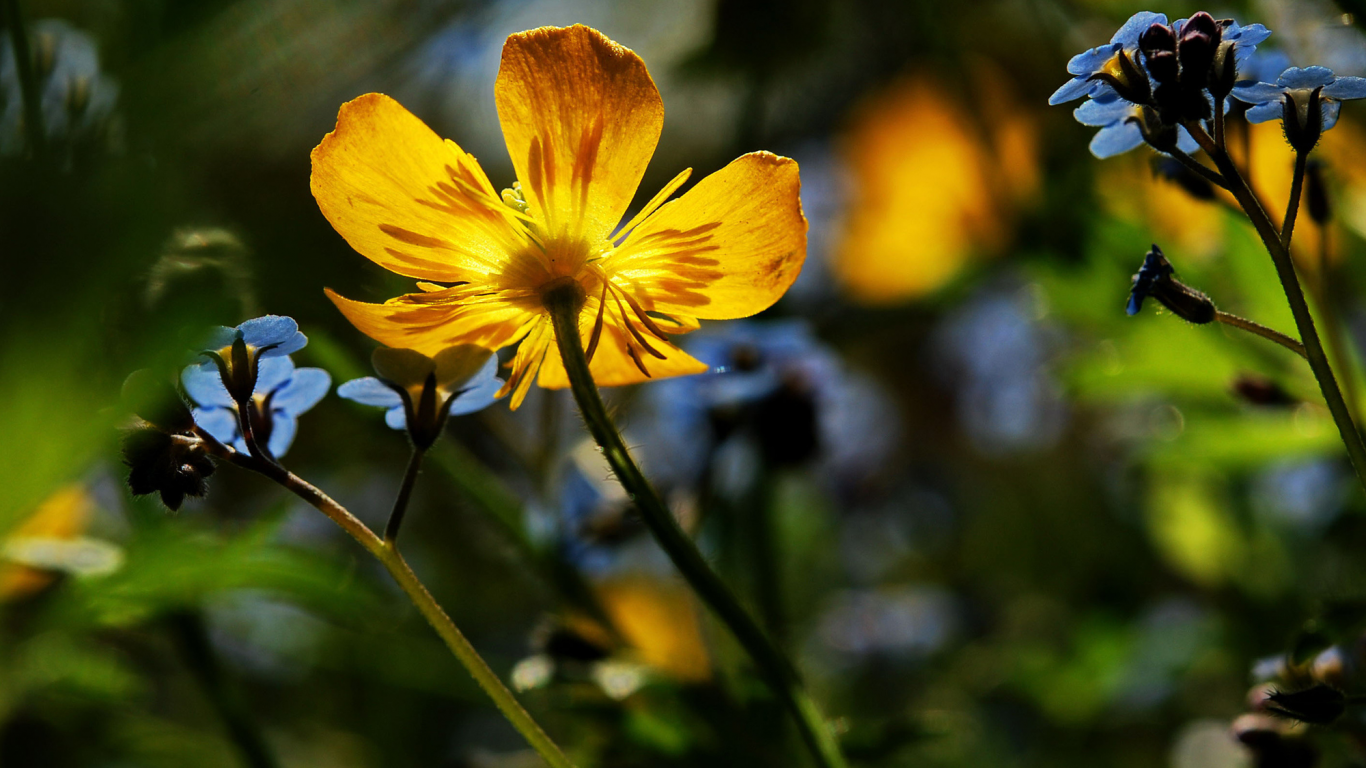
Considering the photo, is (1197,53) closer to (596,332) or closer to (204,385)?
(596,332)

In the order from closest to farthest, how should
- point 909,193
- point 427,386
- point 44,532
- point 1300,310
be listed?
point 1300,310 → point 427,386 → point 44,532 → point 909,193

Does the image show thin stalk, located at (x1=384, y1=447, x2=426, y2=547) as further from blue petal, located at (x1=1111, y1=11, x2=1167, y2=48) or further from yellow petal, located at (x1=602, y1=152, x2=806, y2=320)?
blue petal, located at (x1=1111, y1=11, x2=1167, y2=48)

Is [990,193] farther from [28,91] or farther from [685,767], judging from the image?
[28,91]

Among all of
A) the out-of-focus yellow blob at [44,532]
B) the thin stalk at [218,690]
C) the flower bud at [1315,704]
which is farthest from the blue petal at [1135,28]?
the out-of-focus yellow blob at [44,532]

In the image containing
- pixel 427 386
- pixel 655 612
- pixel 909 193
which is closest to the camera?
pixel 427 386

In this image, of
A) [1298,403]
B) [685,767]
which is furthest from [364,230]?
[1298,403]

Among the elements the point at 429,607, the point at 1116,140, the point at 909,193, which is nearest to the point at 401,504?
the point at 429,607
